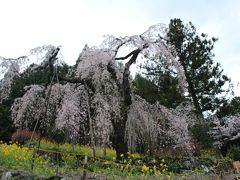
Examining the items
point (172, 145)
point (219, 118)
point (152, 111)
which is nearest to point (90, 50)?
point (152, 111)

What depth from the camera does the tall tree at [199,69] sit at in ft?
50.8

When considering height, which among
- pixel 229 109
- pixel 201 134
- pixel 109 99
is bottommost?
pixel 201 134

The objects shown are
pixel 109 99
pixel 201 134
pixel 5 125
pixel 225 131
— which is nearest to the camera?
pixel 109 99

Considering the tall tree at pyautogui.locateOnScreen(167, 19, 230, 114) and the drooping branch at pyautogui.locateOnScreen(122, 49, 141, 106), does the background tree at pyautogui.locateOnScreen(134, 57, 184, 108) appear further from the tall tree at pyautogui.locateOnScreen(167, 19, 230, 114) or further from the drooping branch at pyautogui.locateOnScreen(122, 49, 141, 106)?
the drooping branch at pyautogui.locateOnScreen(122, 49, 141, 106)

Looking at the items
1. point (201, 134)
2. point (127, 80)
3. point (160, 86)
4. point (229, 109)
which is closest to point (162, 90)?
point (160, 86)

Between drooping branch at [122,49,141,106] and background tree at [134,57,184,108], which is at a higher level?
background tree at [134,57,184,108]

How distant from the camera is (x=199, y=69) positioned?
15.8 meters

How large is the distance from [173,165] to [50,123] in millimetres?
4584

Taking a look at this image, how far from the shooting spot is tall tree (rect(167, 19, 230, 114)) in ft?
50.8

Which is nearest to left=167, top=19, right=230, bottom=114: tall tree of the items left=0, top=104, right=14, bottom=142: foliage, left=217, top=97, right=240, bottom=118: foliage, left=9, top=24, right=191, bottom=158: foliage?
left=217, top=97, right=240, bottom=118: foliage

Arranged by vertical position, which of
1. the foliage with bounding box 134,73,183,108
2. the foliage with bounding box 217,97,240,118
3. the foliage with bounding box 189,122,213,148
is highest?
the foliage with bounding box 134,73,183,108

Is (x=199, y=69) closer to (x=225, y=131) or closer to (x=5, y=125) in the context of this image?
(x=225, y=131)

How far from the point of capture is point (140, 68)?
53.6ft

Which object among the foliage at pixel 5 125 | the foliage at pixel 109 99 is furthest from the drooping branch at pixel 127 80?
the foliage at pixel 5 125
